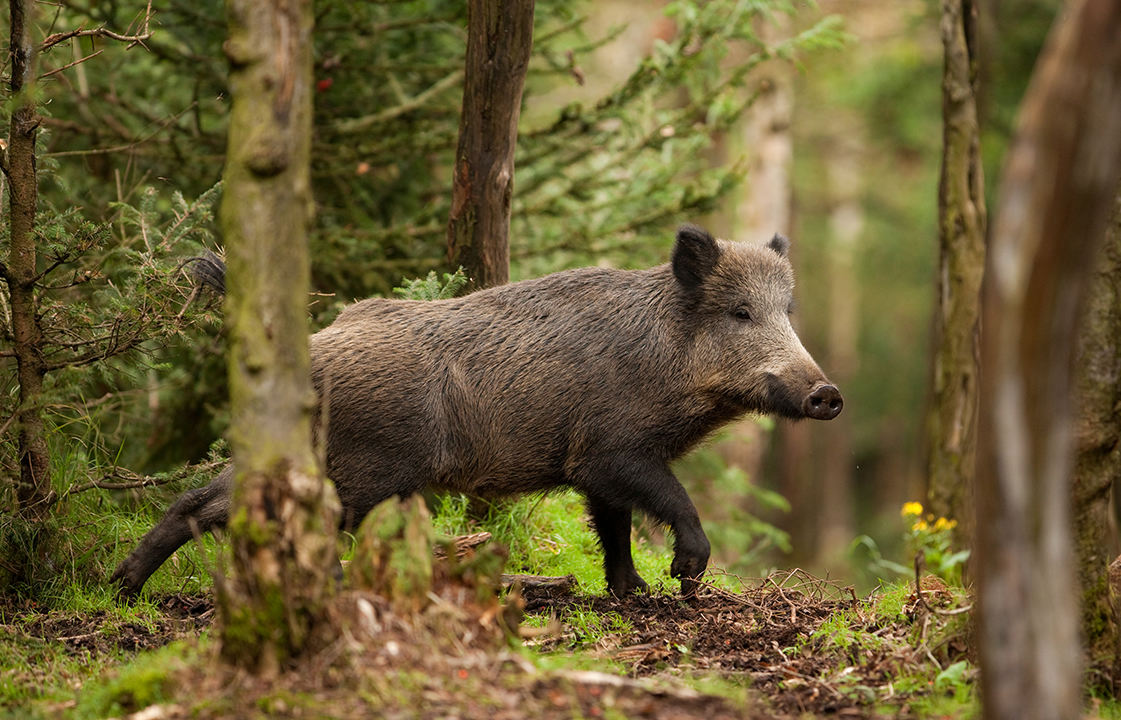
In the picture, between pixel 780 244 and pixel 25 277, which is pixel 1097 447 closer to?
pixel 780 244

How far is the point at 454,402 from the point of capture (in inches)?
231

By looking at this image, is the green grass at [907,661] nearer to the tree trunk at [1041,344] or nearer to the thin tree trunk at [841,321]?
the tree trunk at [1041,344]

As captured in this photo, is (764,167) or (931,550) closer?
(931,550)

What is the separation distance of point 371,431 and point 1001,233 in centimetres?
368

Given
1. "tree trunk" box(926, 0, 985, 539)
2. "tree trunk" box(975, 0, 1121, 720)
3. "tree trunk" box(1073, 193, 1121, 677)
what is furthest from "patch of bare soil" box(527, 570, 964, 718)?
"tree trunk" box(926, 0, 985, 539)

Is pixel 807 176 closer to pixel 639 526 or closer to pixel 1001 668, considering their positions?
pixel 639 526

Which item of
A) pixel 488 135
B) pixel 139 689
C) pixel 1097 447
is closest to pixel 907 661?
pixel 1097 447

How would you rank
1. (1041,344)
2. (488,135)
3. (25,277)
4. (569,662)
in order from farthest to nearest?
(488,135) → (25,277) → (569,662) → (1041,344)

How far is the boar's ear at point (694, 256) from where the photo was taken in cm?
616

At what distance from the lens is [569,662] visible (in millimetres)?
4008

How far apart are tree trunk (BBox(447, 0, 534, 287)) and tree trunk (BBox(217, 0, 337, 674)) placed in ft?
10.6

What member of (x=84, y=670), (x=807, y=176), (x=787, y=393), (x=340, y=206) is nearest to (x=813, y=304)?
(x=807, y=176)

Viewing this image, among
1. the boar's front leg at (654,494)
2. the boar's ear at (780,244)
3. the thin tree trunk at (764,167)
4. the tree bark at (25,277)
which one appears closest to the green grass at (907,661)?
the boar's front leg at (654,494)

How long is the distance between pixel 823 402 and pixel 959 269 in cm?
266
